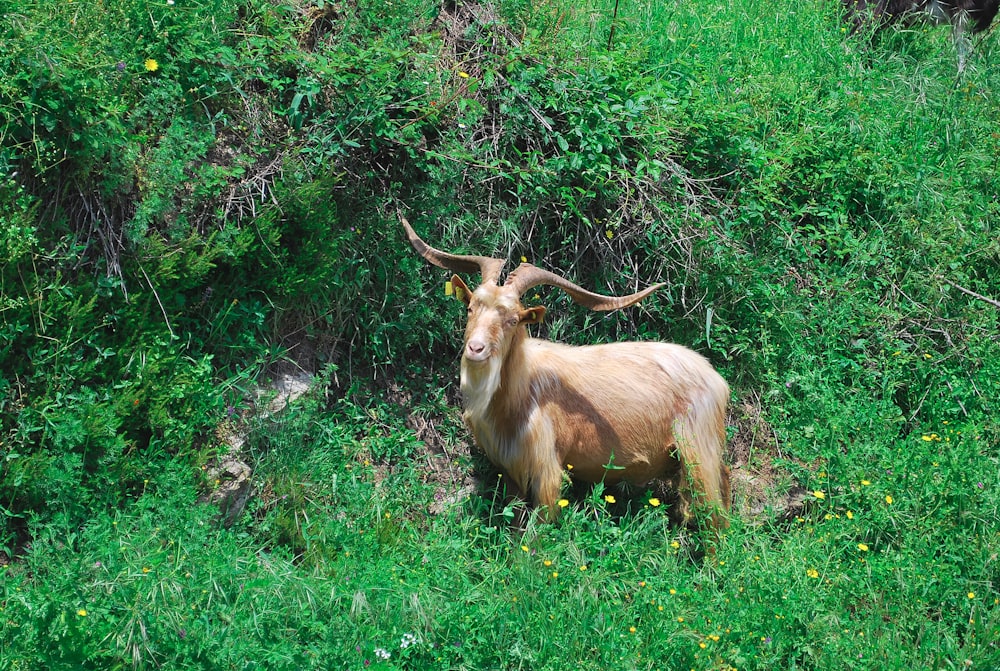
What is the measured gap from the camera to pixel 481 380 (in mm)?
5758

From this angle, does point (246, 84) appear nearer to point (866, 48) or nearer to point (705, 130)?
point (705, 130)

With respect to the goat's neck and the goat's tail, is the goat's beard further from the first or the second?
the goat's tail

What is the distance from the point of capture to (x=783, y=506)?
22.3 feet

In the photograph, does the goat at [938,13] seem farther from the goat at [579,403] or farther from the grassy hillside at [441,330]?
the goat at [579,403]

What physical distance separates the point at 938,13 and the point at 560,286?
7640mm

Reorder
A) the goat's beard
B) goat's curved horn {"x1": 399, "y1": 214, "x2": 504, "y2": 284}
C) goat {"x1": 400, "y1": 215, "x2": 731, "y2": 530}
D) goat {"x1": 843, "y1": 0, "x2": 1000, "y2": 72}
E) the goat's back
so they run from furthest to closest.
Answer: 1. goat {"x1": 843, "y1": 0, "x2": 1000, "y2": 72}
2. the goat's back
3. goat's curved horn {"x1": 399, "y1": 214, "x2": 504, "y2": 284}
4. goat {"x1": 400, "y1": 215, "x2": 731, "y2": 530}
5. the goat's beard

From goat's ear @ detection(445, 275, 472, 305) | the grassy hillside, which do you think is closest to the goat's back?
the grassy hillside

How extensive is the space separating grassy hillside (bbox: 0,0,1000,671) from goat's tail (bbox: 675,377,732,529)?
0.95 feet

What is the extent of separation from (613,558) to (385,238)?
2.83 m

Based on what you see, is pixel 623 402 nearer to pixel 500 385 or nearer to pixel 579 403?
pixel 579 403

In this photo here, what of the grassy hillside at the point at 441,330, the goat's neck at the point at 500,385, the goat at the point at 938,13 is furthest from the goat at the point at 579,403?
the goat at the point at 938,13

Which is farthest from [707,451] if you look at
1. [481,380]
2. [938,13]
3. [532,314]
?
[938,13]

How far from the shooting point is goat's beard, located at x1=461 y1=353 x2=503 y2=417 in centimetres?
570

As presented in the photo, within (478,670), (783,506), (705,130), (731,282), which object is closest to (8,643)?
(478,670)
